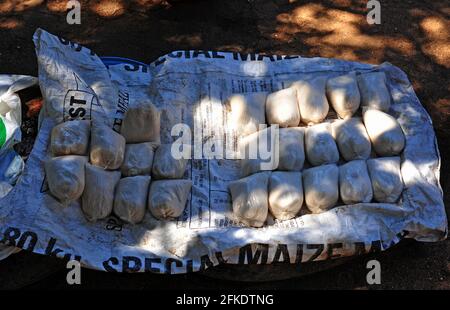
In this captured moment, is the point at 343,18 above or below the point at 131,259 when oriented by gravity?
above

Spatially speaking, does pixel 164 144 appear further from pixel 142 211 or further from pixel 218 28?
pixel 218 28

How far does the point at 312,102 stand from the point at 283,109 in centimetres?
17

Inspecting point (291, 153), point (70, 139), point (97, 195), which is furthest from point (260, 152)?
point (70, 139)

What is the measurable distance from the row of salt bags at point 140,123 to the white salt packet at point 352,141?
0.99 meters

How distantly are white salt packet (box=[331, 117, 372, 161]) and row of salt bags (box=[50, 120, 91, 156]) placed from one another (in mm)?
1331

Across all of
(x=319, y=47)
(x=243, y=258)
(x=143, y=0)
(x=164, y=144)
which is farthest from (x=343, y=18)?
(x=243, y=258)

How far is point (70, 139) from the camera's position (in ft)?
8.24

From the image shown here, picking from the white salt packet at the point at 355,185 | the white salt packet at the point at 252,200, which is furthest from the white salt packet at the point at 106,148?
the white salt packet at the point at 355,185

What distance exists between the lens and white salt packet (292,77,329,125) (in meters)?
2.80

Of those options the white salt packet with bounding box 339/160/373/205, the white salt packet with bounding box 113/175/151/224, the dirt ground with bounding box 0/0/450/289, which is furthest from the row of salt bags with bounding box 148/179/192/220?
the dirt ground with bounding box 0/0/450/289

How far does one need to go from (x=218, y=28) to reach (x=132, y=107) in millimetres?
1263

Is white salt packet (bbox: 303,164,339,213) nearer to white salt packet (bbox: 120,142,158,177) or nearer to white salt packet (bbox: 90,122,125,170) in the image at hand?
white salt packet (bbox: 120,142,158,177)

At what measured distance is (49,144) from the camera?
2611 millimetres

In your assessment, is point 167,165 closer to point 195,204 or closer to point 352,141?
point 195,204
